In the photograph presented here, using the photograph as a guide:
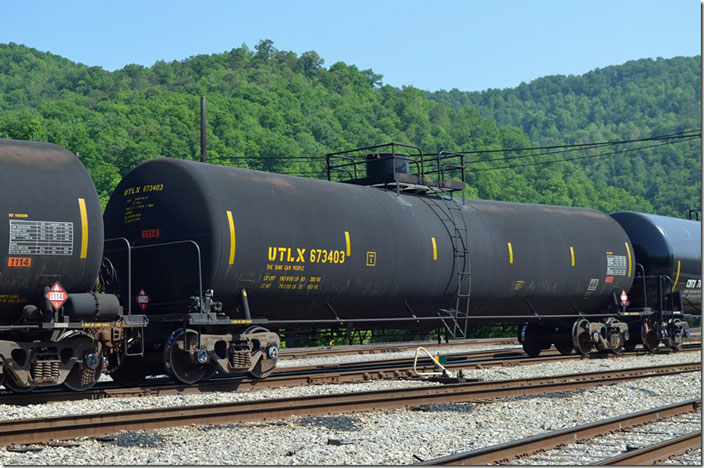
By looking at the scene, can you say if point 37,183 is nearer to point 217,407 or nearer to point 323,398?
point 217,407

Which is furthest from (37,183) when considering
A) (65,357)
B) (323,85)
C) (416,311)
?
(323,85)

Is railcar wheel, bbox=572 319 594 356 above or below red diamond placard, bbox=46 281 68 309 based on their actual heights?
below

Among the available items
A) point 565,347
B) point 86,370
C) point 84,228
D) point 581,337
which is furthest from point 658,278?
point 84,228

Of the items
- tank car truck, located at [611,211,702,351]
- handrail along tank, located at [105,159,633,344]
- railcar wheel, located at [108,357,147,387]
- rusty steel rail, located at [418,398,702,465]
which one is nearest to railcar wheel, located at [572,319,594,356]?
handrail along tank, located at [105,159,633,344]

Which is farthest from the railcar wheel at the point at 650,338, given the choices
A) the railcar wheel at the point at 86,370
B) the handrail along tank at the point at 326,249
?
the railcar wheel at the point at 86,370

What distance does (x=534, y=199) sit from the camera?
140 metres

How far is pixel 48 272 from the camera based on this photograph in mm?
12867

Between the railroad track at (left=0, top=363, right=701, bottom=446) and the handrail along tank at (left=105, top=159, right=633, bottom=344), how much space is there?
3212mm

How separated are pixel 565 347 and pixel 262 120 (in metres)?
110

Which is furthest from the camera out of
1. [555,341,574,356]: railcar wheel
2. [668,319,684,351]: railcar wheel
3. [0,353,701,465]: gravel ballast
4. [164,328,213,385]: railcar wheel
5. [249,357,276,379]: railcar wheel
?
[668,319,684,351]: railcar wheel

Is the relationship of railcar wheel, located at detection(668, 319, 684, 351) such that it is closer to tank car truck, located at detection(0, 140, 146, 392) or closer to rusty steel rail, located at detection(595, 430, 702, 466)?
rusty steel rail, located at detection(595, 430, 702, 466)

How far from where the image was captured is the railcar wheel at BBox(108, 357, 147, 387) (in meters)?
16.0

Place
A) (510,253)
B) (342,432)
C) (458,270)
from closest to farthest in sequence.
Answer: (342,432) → (458,270) → (510,253)

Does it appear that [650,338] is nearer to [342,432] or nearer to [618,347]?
[618,347]
